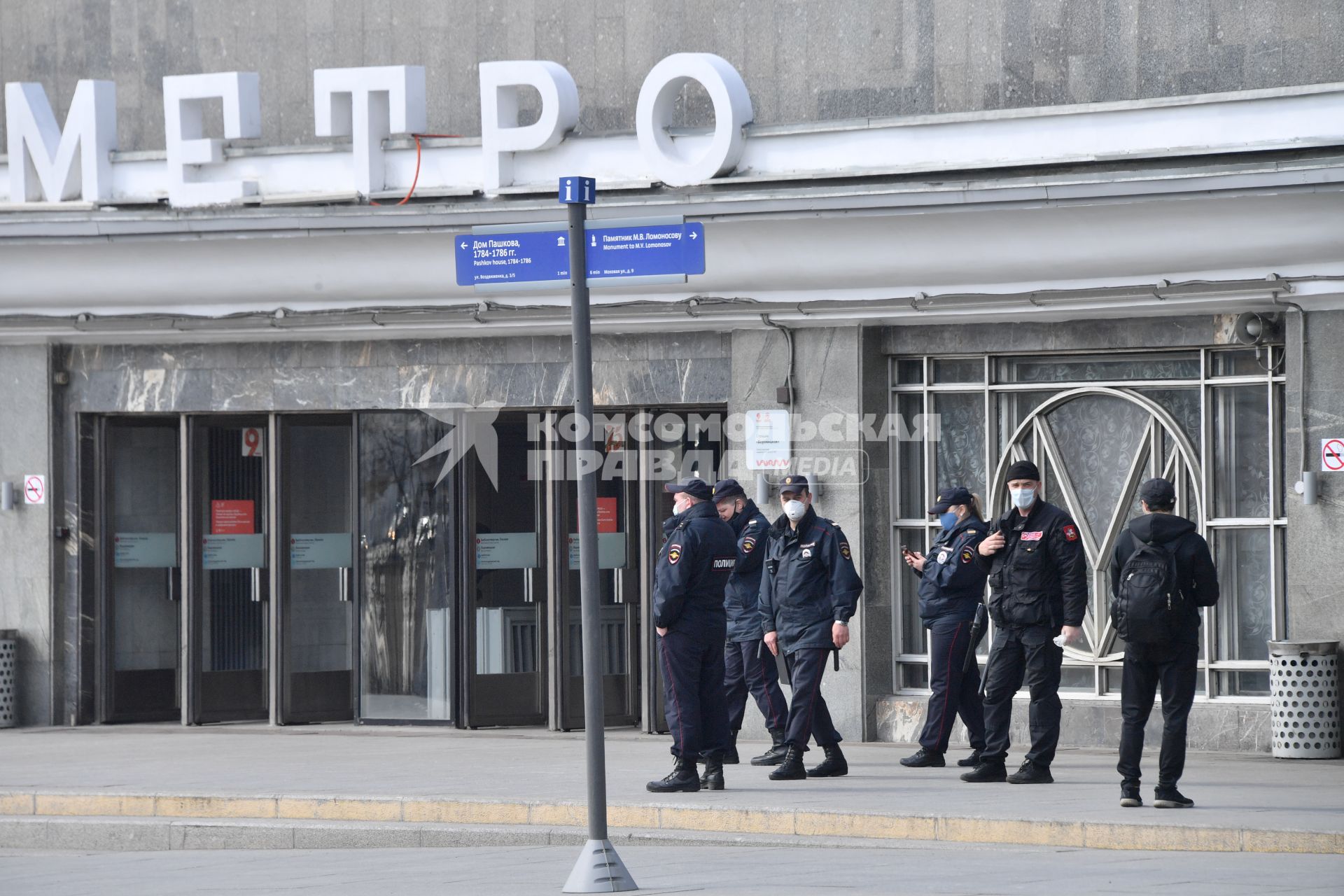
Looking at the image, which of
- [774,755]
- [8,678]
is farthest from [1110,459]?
[8,678]

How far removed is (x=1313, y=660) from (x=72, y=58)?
11.4 meters

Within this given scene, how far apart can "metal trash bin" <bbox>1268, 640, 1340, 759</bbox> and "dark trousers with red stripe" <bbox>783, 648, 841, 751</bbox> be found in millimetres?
3077

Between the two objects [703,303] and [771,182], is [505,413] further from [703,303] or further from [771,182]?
[771,182]

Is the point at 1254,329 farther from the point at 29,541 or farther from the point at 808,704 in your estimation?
the point at 29,541

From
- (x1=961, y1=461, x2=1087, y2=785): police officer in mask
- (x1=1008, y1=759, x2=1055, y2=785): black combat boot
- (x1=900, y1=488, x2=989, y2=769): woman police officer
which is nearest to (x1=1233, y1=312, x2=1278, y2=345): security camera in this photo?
(x1=900, y1=488, x2=989, y2=769): woman police officer

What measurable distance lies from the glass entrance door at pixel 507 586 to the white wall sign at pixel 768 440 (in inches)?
Result: 79.0

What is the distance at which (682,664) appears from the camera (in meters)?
11.2

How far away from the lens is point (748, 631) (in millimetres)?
12562

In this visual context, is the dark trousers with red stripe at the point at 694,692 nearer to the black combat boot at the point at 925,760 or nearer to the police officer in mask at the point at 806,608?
the police officer in mask at the point at 806,608

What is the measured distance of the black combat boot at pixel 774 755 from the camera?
1243 cm

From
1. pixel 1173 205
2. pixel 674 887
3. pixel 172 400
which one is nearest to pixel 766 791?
pixel 674 887

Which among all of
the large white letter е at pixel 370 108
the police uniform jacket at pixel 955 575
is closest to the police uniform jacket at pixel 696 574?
the police uniform jacket at pixel 955 575

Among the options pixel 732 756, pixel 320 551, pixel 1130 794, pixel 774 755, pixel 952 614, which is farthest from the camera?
pixel 320 551

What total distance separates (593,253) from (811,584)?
3.68 meters
